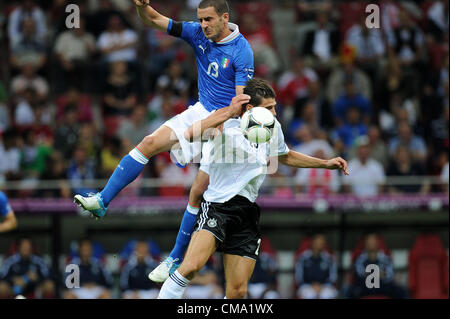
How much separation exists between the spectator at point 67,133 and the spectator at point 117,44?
1.46m

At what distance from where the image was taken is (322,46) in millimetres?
14891

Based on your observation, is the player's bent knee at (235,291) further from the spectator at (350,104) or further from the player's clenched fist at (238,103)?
the spectator at (350,104)

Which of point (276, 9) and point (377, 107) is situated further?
point (276, 9)

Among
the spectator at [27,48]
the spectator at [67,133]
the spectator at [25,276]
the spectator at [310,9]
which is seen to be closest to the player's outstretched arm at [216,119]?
the spectator at [25,276]

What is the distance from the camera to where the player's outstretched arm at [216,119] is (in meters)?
6.71

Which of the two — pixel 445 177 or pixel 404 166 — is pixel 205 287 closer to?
pixel 404 166

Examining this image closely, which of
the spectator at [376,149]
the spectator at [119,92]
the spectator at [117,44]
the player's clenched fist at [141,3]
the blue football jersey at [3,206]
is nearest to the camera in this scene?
the player's clenched fist at [141,3]

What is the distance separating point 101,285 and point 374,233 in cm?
413

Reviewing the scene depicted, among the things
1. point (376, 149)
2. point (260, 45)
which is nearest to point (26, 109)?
point (260, 45)

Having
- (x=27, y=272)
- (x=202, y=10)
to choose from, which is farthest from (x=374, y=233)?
(x=202, y=10)

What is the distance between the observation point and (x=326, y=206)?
11844 millimetres

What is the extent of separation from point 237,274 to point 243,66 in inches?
73.6

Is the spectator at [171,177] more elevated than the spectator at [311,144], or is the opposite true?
the spectator at [311,144]
